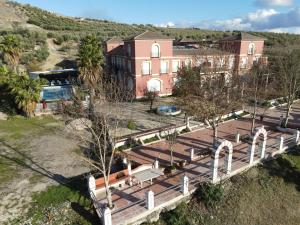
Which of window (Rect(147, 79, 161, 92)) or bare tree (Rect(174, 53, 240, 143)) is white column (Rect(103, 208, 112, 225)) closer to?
bare tree (Rect(174, 53, 240, 143))

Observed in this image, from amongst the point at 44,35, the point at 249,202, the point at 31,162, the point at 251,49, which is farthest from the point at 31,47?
the point at 249,202

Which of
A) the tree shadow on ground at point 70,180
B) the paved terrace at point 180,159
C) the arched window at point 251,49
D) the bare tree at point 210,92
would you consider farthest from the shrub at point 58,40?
the paved terrace at point 180,159

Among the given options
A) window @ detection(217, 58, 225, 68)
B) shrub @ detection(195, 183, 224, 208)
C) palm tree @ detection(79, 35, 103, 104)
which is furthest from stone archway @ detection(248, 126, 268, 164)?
palm tree @ detection(79, 35, 103, 104)

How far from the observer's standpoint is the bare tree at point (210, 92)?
22.3 m

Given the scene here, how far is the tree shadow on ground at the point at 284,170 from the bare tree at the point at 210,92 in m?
4.68

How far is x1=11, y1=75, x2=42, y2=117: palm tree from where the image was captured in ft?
96.4

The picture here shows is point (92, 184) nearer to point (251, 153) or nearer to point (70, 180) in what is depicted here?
point (70, 180)

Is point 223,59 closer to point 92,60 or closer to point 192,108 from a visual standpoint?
point 192,108

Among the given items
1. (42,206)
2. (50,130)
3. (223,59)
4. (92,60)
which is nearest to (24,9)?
(92,60)

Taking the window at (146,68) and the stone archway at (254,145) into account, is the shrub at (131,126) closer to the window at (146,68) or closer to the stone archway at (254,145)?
the stone archway at (254,145)

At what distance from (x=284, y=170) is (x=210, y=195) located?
7.54m

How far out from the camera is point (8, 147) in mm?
23172

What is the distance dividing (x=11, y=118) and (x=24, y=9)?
87384 millimetres

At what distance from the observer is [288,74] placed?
30609 millimetres
